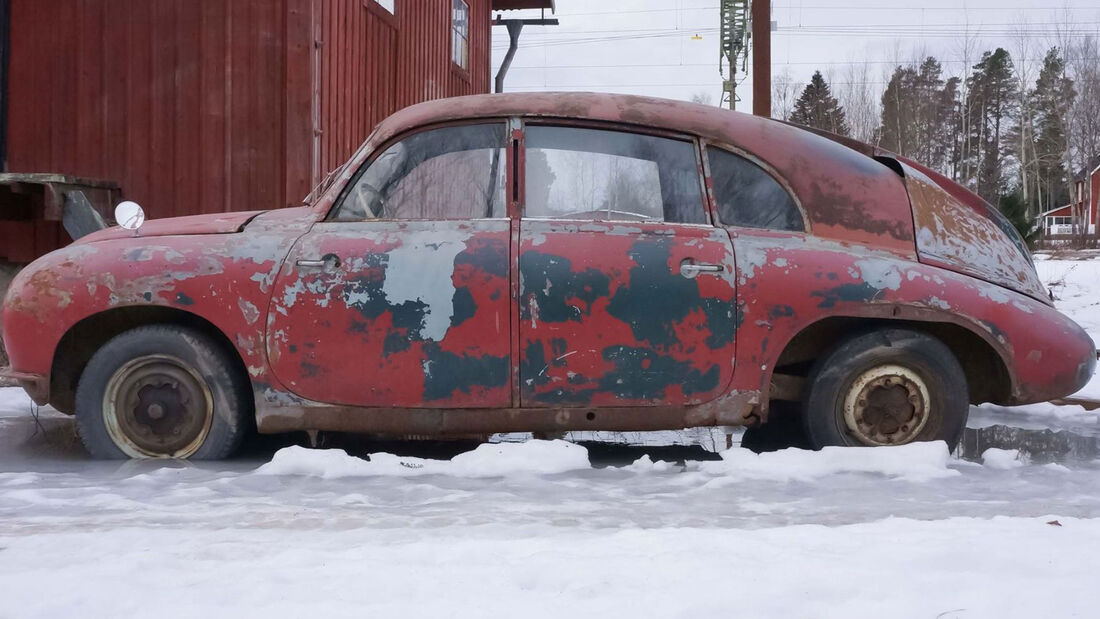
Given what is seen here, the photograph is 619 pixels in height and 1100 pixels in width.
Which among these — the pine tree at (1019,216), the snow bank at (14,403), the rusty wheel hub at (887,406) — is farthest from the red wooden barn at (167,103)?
the pine tree at (1019,216)

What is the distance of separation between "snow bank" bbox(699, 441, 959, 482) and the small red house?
30672 mm

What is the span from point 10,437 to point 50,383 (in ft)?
2.95

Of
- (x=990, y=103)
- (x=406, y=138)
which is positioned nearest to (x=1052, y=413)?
(x=406, y=138)

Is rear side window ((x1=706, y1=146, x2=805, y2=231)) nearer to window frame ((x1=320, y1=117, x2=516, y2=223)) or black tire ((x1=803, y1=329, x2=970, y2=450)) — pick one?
black tire ((x1=803, y1=329, x2=970, y2=450))

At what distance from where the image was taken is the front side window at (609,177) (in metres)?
3.96

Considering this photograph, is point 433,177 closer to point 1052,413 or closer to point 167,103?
point 1052,413

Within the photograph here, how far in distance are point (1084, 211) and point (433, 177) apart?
58447 mm

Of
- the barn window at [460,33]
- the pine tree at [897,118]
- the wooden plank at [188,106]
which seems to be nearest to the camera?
the wooden plank at [188,106]

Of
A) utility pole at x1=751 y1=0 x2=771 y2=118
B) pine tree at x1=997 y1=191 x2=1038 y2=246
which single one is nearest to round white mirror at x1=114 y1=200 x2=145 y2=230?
utility pole at x1=751 y1=0 x2=771 y2=118

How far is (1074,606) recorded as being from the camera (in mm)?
2301

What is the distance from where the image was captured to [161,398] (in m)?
3.94

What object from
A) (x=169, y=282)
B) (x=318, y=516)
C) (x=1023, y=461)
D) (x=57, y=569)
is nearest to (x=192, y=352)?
(x=169, y=282)

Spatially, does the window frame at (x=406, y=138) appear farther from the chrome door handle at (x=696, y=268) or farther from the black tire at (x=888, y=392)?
the black tire at (x=888, y=392)

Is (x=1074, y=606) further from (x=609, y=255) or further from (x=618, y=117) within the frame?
(x=618, y=117)
